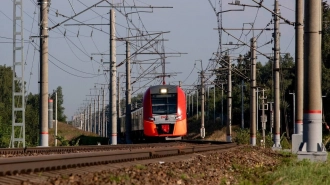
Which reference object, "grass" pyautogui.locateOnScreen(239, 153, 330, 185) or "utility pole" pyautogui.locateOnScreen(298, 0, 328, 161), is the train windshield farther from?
"grass" pyautogui.locateOnScreen(239, 153, 330, 185)

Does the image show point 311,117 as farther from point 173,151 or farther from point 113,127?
point 113,127

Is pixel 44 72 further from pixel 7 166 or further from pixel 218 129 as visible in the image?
pixel 218 129

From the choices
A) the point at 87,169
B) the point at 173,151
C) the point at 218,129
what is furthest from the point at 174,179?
the point at 218,129

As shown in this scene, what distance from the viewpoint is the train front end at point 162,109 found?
39406 mm

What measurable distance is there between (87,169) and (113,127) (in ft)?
90.5

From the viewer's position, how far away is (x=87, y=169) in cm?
1166

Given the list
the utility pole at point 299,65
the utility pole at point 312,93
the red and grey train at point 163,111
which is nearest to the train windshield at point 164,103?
the red and grey train at point 163,111

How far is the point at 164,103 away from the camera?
39.5 meters

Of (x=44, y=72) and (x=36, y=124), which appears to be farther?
(x=36, y=124)

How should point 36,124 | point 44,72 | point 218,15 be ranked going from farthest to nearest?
point 36,124 → point 218,15 → point 44,72

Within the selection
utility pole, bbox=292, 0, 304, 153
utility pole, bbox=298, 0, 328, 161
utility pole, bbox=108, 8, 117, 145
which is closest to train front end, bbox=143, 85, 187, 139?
utility pole, bbox=108, 8, 117, 145

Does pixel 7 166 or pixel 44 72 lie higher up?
pixel 44 72

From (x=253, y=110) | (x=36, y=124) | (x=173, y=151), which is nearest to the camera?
(x=173, y=151)

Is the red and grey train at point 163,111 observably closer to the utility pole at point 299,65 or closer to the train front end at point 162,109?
the train front end at point 162,109
